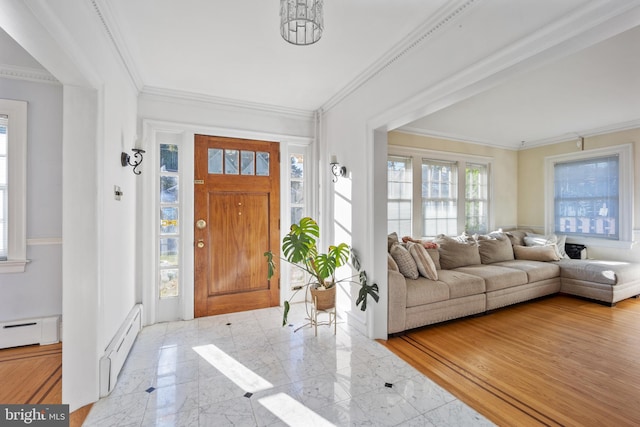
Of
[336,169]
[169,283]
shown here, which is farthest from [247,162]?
[169,283]

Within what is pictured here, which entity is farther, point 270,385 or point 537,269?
point 537,269

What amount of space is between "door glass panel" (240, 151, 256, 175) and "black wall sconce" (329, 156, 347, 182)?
39.8 inches

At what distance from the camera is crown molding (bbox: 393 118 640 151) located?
418 cm

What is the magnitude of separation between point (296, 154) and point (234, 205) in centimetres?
106

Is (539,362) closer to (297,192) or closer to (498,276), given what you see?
(498,276)

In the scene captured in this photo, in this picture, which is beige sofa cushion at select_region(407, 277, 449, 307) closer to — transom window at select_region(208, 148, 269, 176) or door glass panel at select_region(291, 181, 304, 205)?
door glass panel at select_region(291, 181, 304, 205)

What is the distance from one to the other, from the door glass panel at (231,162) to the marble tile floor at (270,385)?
1801 mm

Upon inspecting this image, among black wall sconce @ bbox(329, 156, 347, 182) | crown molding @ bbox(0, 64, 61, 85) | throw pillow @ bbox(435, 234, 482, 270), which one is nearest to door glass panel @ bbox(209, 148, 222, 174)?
black wall sconce @ bbox(329, 156, 347, 182)

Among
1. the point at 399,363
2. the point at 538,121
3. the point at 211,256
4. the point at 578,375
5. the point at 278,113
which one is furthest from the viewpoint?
the point at 538,121

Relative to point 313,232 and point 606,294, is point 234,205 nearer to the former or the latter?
point 313,232

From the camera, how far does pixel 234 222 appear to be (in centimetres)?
343

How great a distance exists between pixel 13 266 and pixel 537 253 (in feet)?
20.8

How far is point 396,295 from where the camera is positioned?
Result: 2826 mm

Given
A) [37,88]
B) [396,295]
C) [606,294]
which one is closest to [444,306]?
[396,295]
